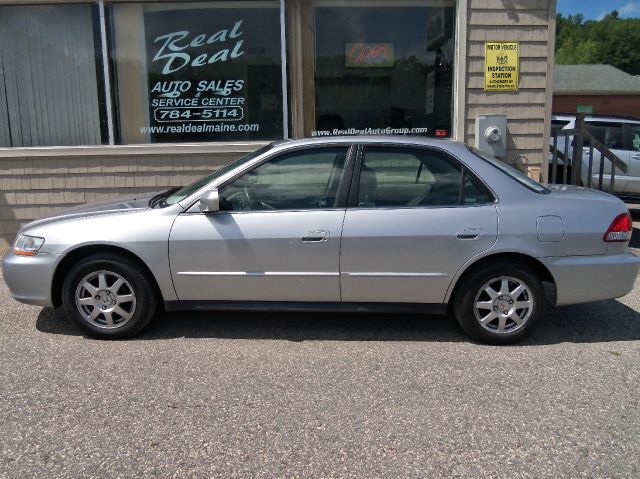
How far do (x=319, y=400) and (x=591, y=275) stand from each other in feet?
7.52

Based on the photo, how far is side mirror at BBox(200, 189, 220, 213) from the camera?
165 inches

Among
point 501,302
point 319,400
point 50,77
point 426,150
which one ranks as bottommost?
point 319,400

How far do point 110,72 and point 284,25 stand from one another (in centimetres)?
238

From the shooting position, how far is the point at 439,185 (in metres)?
4.35

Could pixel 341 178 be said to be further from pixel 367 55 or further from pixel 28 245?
pixel 367 55

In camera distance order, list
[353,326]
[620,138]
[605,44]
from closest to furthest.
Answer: [353,326]
[620,138]
[605,44]

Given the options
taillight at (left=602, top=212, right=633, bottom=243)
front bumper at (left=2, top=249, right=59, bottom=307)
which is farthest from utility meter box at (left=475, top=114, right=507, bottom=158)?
front bumper at (left=2, top=249, right=59, bottom=307)

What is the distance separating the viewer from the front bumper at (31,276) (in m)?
4.34

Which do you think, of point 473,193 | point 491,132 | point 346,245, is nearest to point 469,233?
point 473,193

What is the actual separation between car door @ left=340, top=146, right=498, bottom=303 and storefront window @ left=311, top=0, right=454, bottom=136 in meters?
3.42

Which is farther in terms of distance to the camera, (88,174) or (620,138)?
(620,138)

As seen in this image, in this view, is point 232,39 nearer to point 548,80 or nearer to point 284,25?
point 284,25

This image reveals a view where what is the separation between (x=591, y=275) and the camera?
4.23 metres

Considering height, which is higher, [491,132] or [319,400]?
[491,132]
